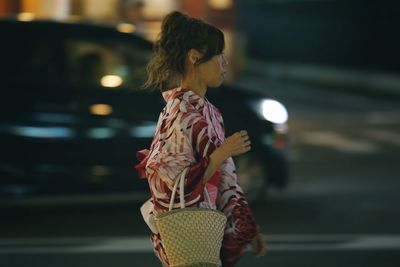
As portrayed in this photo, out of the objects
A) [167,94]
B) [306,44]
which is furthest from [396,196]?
[306,44]

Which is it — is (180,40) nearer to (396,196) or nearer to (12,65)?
(12,65)

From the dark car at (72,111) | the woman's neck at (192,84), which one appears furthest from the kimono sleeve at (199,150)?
the dark car at (72,111)

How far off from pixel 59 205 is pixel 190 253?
648 cm

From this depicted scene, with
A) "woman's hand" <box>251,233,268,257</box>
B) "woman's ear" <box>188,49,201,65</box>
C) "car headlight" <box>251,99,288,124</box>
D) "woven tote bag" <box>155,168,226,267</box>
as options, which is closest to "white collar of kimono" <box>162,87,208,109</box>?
"woman's ear" <box>188,49,201,65</box>

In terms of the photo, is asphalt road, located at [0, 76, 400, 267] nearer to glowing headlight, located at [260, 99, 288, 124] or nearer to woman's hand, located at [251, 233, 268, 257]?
glowing headlight, located at [260, 99, 288, 124]

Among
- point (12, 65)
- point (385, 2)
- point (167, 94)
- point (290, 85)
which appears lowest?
point (290, 85)

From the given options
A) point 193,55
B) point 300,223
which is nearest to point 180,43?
point 193,55

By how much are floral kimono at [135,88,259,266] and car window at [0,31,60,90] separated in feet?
16.8

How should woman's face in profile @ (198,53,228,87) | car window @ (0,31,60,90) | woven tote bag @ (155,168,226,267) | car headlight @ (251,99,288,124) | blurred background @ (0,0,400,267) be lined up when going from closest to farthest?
woven tote bag @ (155,168,226,267) → woman's face in profile @ (198,53,228,87) → blurred background @ (0,0,400,267) → car window @ (0,31,60,90) → car headlight @ (251,99,288,124)

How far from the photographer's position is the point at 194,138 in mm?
3941

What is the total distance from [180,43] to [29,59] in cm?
538

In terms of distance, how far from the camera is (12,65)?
9141 millimetres

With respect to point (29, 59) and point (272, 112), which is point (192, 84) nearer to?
A: point (29, 59)

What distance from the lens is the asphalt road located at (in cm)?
759
